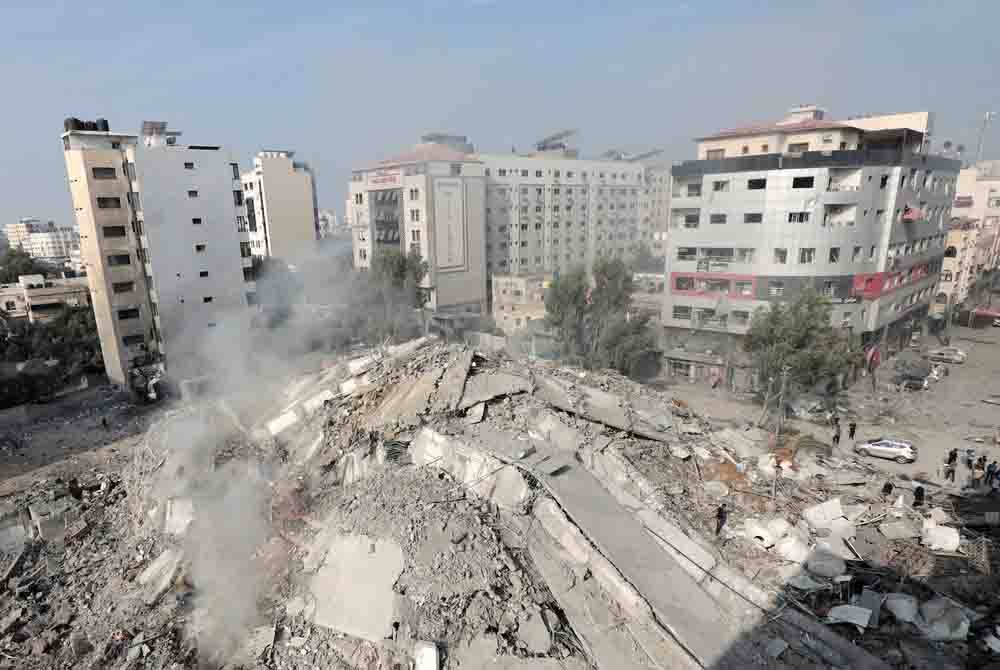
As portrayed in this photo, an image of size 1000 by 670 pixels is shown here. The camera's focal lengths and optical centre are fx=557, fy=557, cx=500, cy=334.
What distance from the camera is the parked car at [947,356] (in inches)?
854

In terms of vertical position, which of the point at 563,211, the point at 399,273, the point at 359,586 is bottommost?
the point at 359,586

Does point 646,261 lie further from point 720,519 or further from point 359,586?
point 359,586

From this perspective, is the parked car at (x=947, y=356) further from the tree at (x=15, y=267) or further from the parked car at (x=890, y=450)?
the tree at (x=15, y=267)

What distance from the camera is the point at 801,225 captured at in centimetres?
1803

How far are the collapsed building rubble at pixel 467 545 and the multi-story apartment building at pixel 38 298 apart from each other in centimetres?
2084

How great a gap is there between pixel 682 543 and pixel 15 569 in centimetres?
872

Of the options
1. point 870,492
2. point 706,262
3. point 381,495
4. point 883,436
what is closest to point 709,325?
point 706,262

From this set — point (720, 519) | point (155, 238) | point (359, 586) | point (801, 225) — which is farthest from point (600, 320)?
point (155, 238)

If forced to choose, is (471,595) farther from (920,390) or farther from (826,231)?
(920,390)

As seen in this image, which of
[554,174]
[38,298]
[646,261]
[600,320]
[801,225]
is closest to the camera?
[801,225]

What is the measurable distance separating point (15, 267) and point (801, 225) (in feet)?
130

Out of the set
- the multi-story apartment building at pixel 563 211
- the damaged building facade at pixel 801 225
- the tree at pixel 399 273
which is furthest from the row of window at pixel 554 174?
the damaged building facade at pixel 801 225

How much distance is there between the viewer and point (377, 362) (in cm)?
955

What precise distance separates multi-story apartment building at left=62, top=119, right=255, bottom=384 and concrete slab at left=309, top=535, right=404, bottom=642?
13.7 metres
